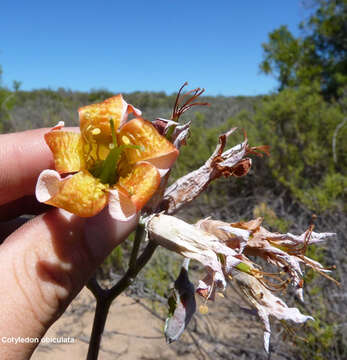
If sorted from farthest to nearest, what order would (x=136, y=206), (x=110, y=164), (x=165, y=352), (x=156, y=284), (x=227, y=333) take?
(x=156, y=284) < (x=227, y=333) < (x=165, y=352) < (x=110, y=164) < (x=136, y=206)

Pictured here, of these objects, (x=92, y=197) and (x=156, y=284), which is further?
(x=156, y=284)

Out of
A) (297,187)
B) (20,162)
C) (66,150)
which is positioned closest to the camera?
(66,150)

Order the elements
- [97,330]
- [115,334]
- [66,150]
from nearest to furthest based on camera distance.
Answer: [66,150], [97,330], [115,334]

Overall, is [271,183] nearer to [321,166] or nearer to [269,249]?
[321,166]

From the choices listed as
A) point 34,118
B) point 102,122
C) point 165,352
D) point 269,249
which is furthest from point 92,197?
point 34,118

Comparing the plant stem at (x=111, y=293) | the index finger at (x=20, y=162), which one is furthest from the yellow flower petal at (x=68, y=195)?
the index finger at (x=20, y=162)

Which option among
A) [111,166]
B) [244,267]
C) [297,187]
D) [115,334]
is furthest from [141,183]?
[297,187]

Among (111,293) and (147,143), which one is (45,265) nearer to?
(111,293)
